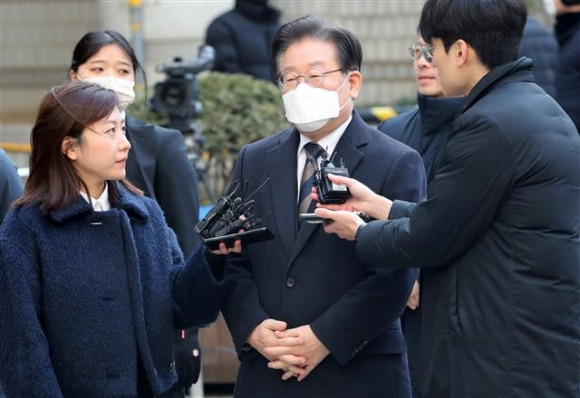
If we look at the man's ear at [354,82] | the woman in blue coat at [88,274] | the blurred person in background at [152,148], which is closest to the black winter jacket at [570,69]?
the blurred person in background at [152,148]

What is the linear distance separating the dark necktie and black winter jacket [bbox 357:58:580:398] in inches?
23.5

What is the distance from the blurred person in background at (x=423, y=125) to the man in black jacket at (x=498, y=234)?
1.09 metres

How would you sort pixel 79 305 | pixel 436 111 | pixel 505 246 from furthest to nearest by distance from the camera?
pixel 436 111 → pixel 79 305 → pixel 505 246

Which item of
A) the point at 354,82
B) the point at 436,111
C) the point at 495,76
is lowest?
the point at 436,111

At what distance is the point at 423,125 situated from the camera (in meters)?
5.02

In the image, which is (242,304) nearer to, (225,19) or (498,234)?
(498,234)

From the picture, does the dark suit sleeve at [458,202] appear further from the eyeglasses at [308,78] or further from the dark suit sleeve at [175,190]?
the dark suit sleeve at [175,190]

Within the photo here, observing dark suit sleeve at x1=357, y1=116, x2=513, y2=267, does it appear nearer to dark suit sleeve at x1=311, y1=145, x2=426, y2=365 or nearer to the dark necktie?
dark suit sleeve at x1=311, y1=145, x2=426, y2=365

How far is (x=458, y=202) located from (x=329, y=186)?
0.48 meters

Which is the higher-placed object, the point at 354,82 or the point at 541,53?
the point at 354,82

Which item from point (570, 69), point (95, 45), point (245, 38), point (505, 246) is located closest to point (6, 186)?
point (95, 45)

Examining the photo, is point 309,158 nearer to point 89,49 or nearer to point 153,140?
point 153,140

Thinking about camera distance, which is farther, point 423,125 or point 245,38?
point 245,38

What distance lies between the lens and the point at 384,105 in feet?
42.9
